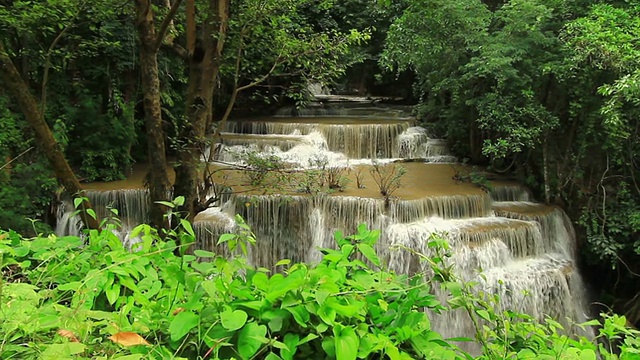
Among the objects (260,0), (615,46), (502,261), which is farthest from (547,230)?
(260,0)

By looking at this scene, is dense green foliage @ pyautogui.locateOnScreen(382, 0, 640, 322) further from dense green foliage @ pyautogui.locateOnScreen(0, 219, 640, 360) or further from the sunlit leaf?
the sunlit leaf

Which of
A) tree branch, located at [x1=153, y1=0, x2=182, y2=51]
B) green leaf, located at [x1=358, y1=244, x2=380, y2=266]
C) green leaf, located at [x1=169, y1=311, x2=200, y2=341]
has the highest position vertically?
tree branch, located at [x1=153, y1=0, x2=182, y2=51]

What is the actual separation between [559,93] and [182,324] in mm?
9415

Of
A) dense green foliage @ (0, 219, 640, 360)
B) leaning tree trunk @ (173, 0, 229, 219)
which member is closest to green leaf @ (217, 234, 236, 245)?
dense green foliage @ (0, 219, 640, 360)

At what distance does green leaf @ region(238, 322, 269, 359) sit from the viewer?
1117mm

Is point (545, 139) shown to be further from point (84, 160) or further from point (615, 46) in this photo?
point (84, 160)

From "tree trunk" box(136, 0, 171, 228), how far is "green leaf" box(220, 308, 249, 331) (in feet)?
9.70

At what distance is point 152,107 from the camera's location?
3.95 m

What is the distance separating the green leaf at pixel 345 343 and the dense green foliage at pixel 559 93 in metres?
7.60

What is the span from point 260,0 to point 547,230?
659 cm

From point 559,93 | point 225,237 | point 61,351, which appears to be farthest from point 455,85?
point 61,351

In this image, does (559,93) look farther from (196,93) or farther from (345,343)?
(345,343)

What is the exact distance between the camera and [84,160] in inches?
346

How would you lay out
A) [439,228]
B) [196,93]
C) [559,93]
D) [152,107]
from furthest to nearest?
[559,93]
[439,228]
[196,93]
[152,107]
